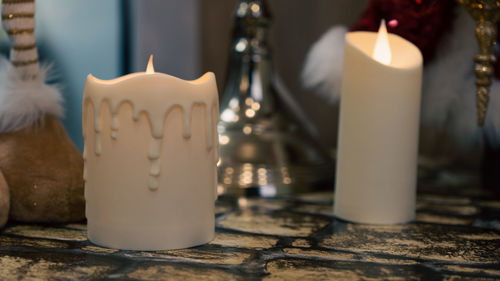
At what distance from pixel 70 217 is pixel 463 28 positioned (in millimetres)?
667

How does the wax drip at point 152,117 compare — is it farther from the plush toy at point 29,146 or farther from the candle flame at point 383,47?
the candle flame at point 383,47

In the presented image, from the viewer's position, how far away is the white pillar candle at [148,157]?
570 mm

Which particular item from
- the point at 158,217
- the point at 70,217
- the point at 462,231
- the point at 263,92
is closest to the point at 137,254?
the point at 158,217

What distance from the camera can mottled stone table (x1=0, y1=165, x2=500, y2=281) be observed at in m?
0.52

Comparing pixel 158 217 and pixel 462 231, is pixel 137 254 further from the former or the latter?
pixel 462 231

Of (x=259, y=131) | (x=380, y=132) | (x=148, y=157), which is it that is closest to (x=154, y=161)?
(x=148, y=157)

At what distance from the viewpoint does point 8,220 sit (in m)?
0.71

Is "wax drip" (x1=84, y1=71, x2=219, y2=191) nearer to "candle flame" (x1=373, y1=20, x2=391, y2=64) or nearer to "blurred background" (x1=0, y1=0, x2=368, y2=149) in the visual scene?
"candle flame" (x1=373, y1=20, x2=391, y2=64)

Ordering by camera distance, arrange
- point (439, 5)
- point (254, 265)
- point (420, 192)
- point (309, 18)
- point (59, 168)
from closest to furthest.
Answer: point (254, 265) < point (59, 168) < point (439, 5) < point (420, 192) < point (309, 18)

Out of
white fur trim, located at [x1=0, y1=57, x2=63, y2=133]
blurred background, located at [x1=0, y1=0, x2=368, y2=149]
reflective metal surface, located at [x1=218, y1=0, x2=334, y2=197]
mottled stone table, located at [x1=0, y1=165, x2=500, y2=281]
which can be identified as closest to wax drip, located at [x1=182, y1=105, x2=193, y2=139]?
mottled stone table, located at [x1=0, y1=165, x2=500, y2=281]

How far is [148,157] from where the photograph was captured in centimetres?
57

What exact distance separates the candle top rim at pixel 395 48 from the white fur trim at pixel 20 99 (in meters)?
0.41

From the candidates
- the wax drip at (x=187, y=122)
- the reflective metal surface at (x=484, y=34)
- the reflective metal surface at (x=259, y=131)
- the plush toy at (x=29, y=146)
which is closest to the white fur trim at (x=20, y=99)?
the plush toy at (x=29, y=146)

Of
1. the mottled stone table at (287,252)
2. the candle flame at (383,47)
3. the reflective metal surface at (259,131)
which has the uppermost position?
the candle flame at (383,47)
